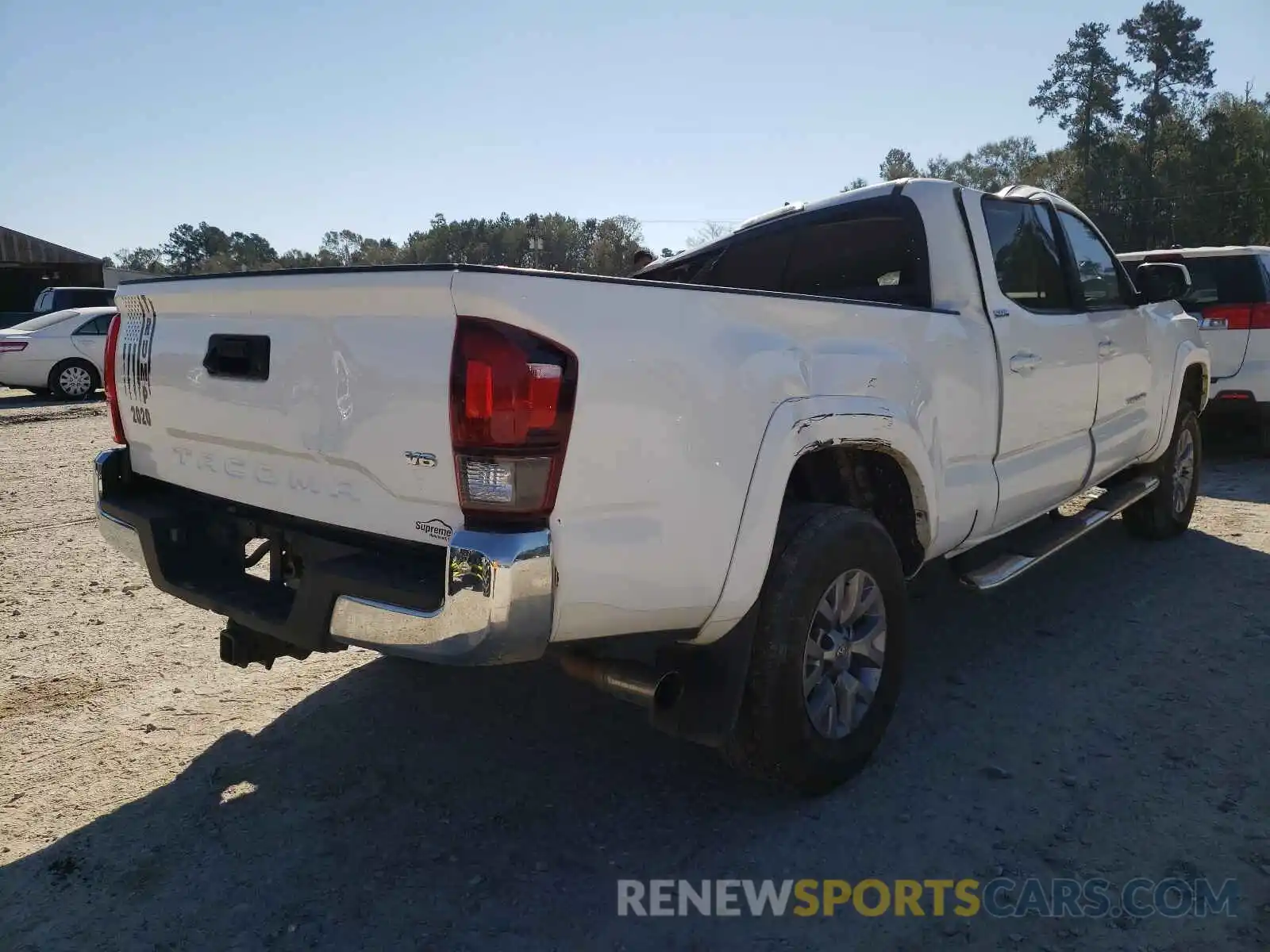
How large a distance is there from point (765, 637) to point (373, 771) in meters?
1.45

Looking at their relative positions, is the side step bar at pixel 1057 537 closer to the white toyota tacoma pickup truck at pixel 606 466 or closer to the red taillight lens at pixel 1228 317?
the white toyota tacoma pickup truck at pixel 606 466

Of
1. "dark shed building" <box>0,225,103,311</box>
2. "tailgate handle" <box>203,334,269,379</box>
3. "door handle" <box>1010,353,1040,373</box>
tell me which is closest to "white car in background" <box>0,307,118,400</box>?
"tailgate handle" <box>203,334,269,379</box>

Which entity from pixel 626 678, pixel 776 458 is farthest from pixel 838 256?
pixel 626 678

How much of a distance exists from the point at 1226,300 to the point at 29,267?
3691 cm

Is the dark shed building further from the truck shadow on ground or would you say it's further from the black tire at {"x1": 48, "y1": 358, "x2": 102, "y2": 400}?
the truck shadow on ground

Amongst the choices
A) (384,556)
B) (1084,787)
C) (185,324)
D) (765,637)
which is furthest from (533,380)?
(1084,787)

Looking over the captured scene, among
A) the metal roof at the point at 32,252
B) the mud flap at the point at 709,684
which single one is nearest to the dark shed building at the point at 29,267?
the metal roof at the point at 32,252

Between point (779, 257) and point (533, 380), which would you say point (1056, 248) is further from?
point (533, 380)

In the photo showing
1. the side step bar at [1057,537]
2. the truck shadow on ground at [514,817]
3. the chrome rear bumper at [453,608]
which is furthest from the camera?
the side step bar at [1057,537]

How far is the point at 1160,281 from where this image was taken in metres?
4.88

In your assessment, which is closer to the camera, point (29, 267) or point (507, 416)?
point (507, 416)

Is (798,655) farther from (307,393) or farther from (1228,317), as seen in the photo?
(1228,317)

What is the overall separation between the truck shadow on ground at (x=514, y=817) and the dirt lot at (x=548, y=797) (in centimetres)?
1

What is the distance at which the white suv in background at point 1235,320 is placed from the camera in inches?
322
